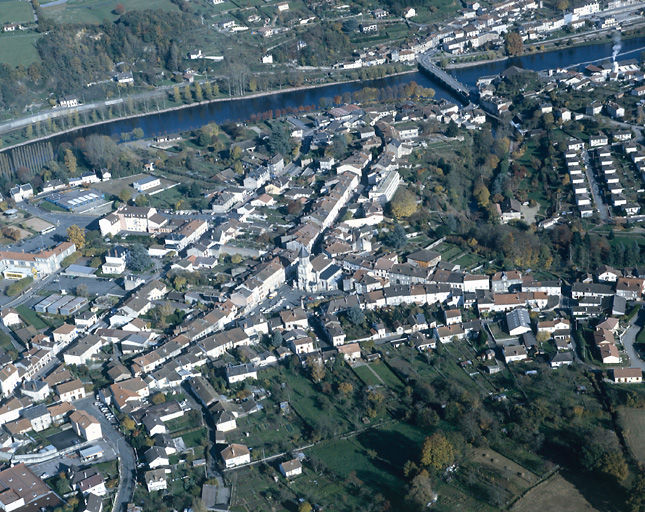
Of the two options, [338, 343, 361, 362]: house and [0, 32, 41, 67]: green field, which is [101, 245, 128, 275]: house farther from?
[0, 32, 41, 67]: green field

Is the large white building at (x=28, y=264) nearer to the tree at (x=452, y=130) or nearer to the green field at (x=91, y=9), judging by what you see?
the tree at (x=452, y=130)

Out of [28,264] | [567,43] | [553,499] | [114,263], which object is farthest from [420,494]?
[567,43]

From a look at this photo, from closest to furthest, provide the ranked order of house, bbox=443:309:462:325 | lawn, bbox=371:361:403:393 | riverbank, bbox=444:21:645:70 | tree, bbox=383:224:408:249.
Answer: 1. lawn, bbox=371:361:403:393
2. house, bbox=443:309:462:325
3. tree, bbox=383:224:408:249
4. riverbank, bbox=444:21:645:70

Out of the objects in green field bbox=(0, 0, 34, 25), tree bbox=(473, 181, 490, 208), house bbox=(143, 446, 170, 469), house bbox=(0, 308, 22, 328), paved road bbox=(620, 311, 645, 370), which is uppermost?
green field bbox=(0, 0, 34, 25)

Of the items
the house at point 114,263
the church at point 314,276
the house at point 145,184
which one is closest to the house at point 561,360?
the church at point 314,276

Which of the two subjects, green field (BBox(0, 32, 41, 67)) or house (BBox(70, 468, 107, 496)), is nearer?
house (BBox(70, 468, 107, 496))

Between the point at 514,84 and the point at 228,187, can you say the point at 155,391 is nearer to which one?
the point at 228,187

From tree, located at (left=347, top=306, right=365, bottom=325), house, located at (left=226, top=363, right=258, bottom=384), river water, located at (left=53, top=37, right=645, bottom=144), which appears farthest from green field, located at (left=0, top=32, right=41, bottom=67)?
house, located at (left=226, top=363, right=258, bottom=384)
